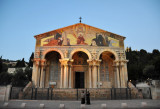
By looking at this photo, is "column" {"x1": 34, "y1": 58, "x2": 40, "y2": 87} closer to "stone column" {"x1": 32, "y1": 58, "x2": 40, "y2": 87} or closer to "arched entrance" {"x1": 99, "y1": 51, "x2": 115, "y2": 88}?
"stone column" {"x1": 32, "y1": 58, "x2": 40, "y2": 87}

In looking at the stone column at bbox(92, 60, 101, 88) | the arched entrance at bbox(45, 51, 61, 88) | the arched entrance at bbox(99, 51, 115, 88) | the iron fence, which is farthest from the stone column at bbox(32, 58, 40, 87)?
the arched entrance at bbox(99, 51, 115, 88)

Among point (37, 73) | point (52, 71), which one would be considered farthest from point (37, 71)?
point (52, 71)

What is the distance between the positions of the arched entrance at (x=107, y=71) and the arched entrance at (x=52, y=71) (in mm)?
7185

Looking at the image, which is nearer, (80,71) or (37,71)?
(37,71)

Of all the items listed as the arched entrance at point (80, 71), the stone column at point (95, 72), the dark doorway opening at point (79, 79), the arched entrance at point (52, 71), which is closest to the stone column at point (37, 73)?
the arched entrance at point (52, 71)

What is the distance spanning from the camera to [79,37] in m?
21.2

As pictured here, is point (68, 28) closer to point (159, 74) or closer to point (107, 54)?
point (107, 54)

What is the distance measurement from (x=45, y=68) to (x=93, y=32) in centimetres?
966

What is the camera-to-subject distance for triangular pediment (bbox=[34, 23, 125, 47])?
20906 mm

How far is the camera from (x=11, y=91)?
45.6 feet

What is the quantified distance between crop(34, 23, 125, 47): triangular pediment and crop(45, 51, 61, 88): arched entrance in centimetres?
276

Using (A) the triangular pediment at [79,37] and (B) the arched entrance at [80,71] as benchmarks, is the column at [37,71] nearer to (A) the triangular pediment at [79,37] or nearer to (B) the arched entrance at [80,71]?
(A) the triangular pediment at [79,37]

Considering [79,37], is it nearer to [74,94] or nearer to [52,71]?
[52,71]

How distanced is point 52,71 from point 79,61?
484cm
